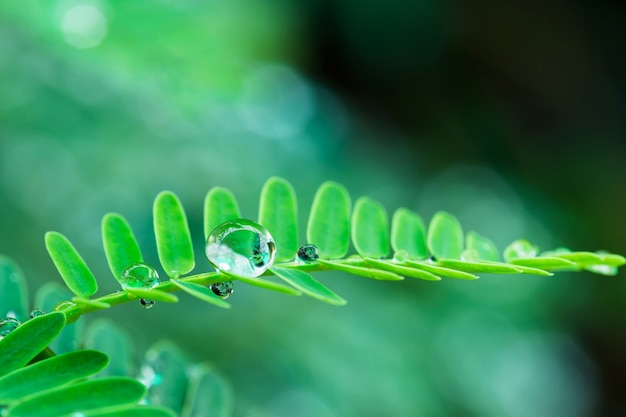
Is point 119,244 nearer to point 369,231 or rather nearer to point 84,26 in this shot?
point 369,231

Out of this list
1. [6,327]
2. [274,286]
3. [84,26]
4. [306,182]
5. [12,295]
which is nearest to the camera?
[274,286]

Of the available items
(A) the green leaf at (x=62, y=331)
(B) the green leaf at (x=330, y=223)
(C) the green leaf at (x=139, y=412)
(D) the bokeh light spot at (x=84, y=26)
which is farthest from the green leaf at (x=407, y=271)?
(D) the bokeh light spot at (x=84, y=26)

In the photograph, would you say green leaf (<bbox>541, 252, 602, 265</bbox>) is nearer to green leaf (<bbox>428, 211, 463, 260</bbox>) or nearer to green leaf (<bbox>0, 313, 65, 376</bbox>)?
green leaf (<bbox>428, 211, 463, 260</bbox>)

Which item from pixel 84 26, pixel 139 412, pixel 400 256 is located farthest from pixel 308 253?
pixel 84 26

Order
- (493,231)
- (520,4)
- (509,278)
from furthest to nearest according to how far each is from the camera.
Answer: (520,4) → (493,231) → (509,278)

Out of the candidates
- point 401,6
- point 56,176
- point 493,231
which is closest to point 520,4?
point 401,6

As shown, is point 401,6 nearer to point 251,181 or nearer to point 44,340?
point 251,181
